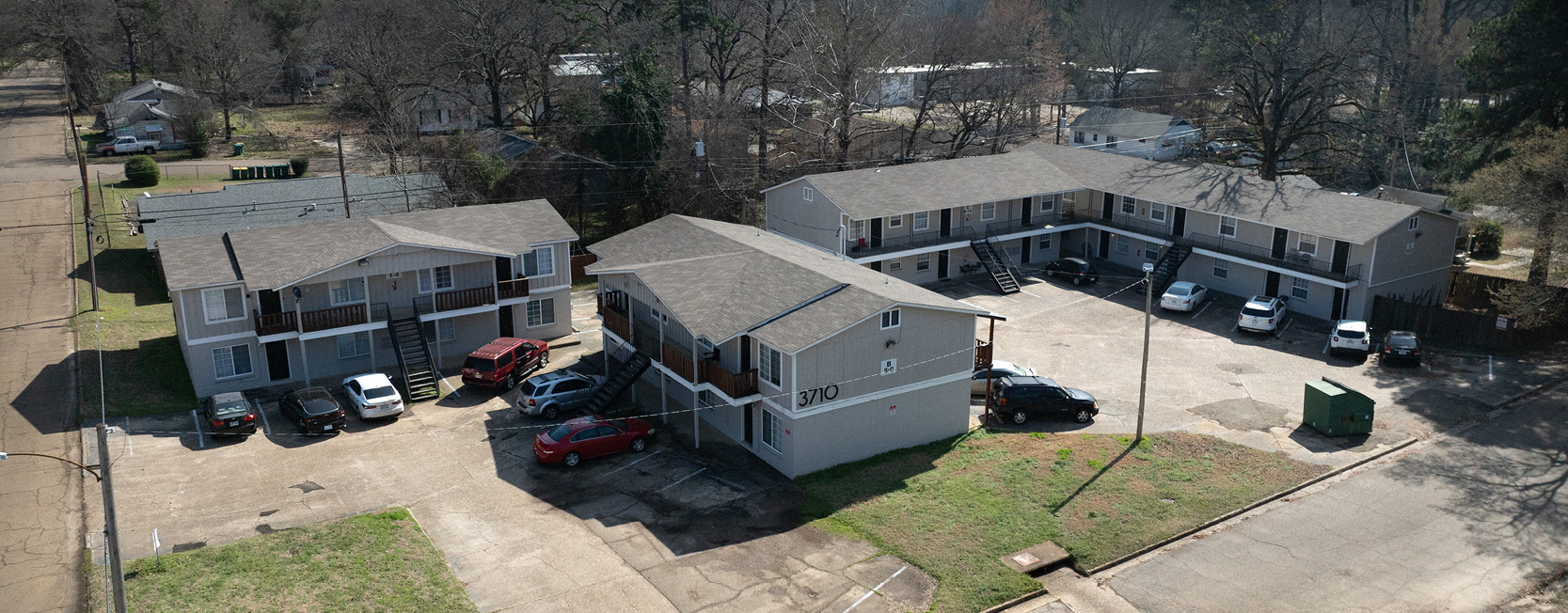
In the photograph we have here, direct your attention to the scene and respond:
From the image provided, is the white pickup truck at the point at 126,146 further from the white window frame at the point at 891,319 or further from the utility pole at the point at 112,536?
the utility pole at the point at 112,536

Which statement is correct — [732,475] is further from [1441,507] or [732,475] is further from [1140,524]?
[1441,507]

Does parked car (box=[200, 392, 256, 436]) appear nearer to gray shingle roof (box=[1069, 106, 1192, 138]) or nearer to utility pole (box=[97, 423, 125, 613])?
utility pole (box=[97, 423, 125, 613])

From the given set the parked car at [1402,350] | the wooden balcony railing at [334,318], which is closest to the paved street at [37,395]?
the wooden balcony railing at [334,318]

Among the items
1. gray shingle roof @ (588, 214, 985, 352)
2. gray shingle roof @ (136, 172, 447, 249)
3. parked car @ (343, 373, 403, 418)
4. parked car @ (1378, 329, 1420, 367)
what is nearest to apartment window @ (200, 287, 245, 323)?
parked car @ (343, 373, 403, 418)

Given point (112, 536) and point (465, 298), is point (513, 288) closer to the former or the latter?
point (465, 298)

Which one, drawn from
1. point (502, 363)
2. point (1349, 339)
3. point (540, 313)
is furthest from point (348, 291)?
point (1349, 339)
